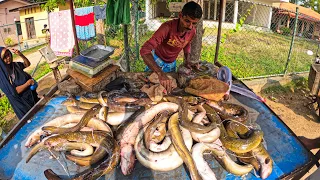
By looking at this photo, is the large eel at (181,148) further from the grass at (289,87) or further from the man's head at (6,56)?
the grass at (289,87)

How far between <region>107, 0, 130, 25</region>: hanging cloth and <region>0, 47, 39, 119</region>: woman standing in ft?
7.14

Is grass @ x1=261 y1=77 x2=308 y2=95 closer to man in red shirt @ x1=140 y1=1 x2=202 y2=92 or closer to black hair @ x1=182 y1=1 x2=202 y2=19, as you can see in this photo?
man in red shirt @ x1=140 y1=1 x2=202 y2=92

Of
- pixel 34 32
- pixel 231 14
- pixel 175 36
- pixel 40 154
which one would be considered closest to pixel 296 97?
pixel 175 36

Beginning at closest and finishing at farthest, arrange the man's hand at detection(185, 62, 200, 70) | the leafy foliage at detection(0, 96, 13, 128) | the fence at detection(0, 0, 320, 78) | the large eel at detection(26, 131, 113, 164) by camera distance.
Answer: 1. the large eel at detection(26, 131, 113, 164)
2. the man's hand at detection(185, 62, 200, 70)
3. the leafy foliage at detection(0, 96, 13, 128)
4. the fence at detection(0, 0, 320, 78)

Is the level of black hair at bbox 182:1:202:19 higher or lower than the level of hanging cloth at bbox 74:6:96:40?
higher

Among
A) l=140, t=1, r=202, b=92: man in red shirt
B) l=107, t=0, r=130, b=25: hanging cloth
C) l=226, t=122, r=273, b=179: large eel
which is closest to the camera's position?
l=226, t=122, r=273, b=179: large eel

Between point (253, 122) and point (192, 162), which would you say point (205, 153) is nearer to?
point (192, 162)

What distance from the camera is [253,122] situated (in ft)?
9.42

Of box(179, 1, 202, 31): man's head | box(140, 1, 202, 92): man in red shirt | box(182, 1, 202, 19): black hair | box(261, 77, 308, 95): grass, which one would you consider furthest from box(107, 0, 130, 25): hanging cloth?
box(261, 77, 308, 95): grass

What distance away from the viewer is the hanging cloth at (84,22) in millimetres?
8492

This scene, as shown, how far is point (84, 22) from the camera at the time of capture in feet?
28.2

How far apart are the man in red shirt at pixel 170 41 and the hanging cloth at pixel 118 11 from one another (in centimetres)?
192

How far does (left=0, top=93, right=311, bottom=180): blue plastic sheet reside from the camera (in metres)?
2.17

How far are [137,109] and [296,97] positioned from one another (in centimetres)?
697
